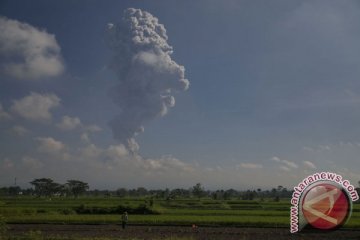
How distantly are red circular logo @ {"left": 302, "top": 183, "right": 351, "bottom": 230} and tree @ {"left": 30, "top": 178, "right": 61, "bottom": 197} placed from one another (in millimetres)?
120539

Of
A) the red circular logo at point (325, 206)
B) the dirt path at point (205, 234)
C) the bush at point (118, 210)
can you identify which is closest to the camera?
the red circular logo at point (325, 206)

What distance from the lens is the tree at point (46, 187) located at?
5812 inches

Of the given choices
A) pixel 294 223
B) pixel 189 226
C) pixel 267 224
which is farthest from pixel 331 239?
pixel 189 226

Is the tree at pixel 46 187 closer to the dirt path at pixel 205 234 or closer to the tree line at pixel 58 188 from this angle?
the tree line at pixel 58 188

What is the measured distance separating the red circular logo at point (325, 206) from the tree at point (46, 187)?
4746 inches

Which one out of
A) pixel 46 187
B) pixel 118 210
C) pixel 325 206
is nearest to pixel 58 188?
pixel 46 187

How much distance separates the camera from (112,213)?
2146 inches

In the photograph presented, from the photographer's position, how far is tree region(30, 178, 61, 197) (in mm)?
147625

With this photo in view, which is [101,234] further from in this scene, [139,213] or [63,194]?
[63,194]

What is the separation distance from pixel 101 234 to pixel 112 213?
23.2m

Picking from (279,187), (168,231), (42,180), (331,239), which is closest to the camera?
(331,239)

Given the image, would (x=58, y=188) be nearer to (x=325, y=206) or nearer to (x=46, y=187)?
(x=46, y=187)

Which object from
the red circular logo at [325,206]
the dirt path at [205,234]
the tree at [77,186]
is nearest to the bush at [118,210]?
the dirt path at [205,234]

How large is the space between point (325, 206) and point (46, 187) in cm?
13360
